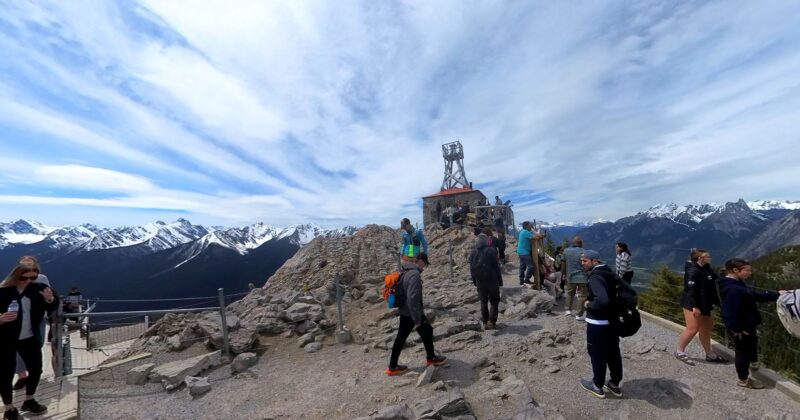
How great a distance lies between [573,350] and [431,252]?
555 inches

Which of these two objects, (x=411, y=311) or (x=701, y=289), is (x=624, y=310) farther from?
(x=411, y=311)

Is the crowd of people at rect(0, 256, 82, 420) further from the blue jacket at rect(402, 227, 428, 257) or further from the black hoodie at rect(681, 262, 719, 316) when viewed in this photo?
the black hoodie at rect(681, 262, 719, 316)

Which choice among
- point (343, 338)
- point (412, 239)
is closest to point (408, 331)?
point (343, 338)

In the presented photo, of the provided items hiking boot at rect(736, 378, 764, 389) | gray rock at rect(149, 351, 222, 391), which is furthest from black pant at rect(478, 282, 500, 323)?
gray rock at rect(149, 351, 222, 391)

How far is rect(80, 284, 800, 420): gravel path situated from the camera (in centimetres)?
489

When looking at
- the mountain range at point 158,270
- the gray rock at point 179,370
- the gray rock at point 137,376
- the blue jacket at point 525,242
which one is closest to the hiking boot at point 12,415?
the gray rock at point 179,370

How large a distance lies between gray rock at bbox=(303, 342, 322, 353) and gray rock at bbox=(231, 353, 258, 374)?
1317 millimetres

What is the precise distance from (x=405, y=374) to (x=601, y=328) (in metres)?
3.57

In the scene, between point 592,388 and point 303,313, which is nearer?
point 592,388

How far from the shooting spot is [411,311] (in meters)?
5.97

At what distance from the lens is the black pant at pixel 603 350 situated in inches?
193

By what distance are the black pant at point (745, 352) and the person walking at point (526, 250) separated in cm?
544

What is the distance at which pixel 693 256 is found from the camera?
6.31m

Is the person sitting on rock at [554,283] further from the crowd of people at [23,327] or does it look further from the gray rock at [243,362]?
the crowd of people at [23,327]
